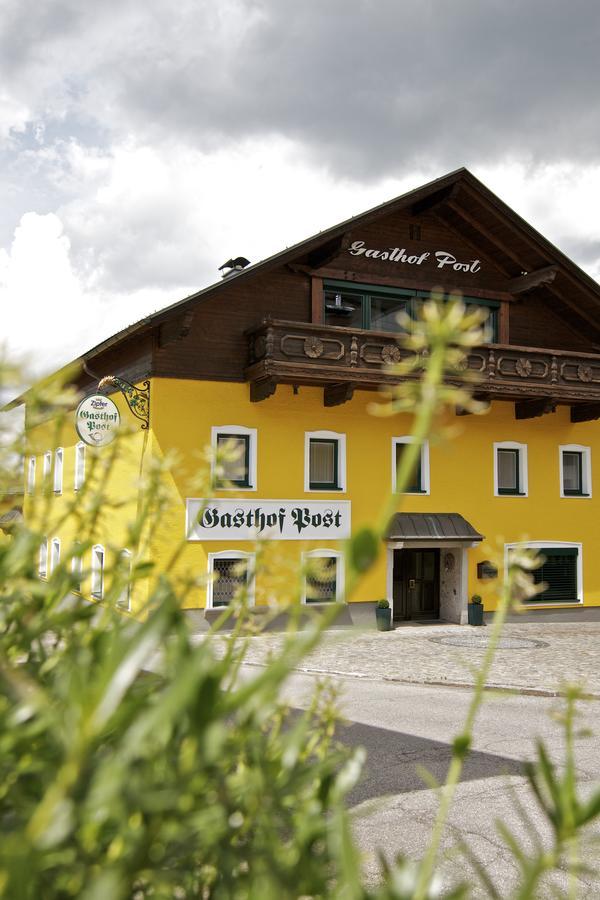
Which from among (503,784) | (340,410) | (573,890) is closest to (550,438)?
(340,410)

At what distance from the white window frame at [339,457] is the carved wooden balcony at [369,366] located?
808mm

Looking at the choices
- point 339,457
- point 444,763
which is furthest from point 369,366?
point 444,763

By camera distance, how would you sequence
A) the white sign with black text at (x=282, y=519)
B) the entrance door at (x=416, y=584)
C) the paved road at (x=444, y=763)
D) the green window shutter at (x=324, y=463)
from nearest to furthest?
1. the paved road at (x=444, y=763)
2. the white sign with black text at (x=282, y=519)
3. the green window shutter at (x=324, y=463)
4. the entrance door at (x=416, y=584)

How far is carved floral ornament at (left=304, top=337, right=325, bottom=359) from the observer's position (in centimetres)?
1892

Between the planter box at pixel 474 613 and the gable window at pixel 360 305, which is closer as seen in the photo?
the gable window at pixel 360 305

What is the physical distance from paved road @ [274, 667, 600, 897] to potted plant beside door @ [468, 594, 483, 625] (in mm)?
7826

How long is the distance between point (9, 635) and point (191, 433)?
18596 millimetres

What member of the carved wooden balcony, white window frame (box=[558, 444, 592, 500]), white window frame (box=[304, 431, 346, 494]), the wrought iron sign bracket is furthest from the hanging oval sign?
white window frame (box=[558, 444, 592, 500])

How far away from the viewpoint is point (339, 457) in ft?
68.9

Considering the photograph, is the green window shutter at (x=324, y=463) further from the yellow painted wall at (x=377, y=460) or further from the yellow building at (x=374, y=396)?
the yellow painted wall at (x=377, y=460)

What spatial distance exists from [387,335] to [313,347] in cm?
189

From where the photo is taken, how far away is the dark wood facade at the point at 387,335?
19172 mm

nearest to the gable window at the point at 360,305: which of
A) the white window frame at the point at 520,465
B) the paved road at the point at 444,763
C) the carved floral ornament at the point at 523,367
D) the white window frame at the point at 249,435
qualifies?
the carved floral ornament at the point at 523,367

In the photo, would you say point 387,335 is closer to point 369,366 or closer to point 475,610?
point 369,366
